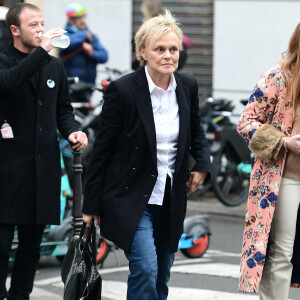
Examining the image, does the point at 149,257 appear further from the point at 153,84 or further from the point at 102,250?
the point at 102,250

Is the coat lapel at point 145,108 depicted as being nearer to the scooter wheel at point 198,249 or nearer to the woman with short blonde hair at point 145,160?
the woman with short blonde hair at point 145,160

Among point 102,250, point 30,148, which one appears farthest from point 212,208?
point 30,148

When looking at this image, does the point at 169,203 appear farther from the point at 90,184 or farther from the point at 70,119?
the point at 70,119

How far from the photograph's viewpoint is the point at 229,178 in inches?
423

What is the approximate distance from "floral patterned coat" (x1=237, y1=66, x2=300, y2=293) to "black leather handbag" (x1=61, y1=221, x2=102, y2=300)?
0.89 metres

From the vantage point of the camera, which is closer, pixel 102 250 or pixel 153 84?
pixel 153 84

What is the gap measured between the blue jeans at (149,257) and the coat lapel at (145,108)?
0.32 m

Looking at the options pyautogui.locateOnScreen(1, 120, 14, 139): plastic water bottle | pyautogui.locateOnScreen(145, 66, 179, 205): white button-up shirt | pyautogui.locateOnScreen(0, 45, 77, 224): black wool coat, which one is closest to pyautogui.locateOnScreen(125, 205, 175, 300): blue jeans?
pyautogui.locateOnScreen(145, 66, 179, 205): white button-up shirt

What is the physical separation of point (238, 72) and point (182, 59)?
7.06m

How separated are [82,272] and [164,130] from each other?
0.84 m

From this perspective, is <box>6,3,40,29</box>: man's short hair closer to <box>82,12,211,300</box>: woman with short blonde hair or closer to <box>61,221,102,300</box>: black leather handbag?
<box>82,12,211,300</box>: woman with short blonde hair

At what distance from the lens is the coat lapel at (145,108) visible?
461 centimetres

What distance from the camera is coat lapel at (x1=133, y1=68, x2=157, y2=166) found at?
4.61m

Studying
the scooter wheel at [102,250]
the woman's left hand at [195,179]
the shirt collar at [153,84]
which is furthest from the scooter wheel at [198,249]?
the shirt collar at [153,84]
